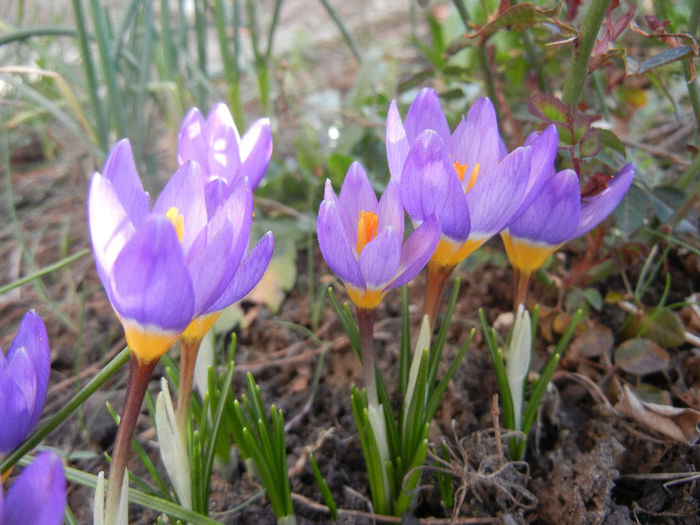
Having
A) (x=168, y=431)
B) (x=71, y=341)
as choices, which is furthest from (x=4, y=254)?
(x=168, y=431)

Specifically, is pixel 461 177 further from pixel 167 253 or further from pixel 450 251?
pixel 167 253

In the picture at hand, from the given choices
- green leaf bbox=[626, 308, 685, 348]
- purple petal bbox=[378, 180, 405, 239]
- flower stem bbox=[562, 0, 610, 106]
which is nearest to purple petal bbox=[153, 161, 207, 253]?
purple petal bbox=[378, 180, 405, 239]

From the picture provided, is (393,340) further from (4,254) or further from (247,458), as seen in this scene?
(4,254)

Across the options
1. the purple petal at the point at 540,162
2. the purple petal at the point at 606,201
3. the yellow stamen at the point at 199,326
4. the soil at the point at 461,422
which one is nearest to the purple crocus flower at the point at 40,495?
the yellow stamen at the point at 199,326

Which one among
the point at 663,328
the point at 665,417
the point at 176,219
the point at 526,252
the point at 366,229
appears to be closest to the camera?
the point at 176,219

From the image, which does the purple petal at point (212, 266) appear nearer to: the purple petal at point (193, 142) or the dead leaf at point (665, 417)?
the purple petal at point (193, 142)

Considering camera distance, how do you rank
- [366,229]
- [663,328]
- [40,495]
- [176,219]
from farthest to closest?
[663,328]
[366,229]
[176,219]
[40,495]

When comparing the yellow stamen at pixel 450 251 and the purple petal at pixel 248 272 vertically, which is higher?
the purple petal at pixel 248 272

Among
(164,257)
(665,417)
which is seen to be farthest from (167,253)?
(665,417)
